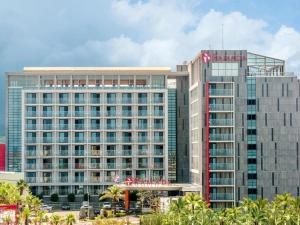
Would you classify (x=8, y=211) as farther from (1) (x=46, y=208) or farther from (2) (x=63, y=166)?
(2) (x=63, y=166)

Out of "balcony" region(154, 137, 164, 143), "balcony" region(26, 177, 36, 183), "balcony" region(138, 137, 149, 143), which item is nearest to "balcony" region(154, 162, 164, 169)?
"balcony" region(154, 137, 164, 143)

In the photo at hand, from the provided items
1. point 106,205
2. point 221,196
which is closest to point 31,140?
point 106,205

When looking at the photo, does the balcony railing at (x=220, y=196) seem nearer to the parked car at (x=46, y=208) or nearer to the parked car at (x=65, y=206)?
the parked car at (x=65, y=206)

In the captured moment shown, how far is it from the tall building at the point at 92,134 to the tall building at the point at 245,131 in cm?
1944

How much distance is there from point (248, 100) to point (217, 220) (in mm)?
32897

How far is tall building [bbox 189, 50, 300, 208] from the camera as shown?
353ft

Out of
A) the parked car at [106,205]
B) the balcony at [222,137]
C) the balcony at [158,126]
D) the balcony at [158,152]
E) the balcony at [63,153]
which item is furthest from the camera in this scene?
the balcony at [158,152]

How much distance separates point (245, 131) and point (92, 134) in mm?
33279

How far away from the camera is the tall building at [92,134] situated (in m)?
126

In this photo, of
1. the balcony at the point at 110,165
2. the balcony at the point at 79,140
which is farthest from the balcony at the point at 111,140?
the balcony at the point at 79,140

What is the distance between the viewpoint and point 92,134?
127m

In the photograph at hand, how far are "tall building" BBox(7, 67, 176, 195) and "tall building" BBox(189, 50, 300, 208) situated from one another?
19440 mm

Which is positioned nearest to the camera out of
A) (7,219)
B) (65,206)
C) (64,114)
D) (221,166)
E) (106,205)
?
(7,219)

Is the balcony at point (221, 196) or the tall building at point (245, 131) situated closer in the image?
the tall building at point (245, 131)
